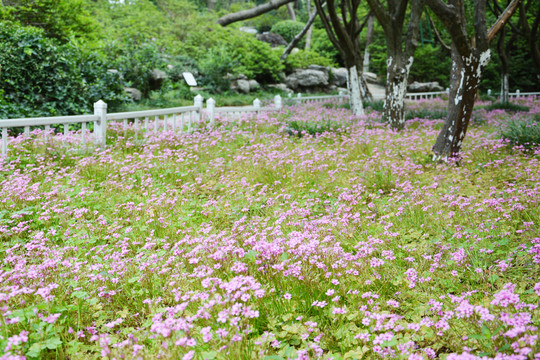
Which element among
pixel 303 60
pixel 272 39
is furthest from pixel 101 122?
pixel 272 39

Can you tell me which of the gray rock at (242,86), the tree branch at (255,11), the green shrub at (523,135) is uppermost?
the tree branch at (255,11)

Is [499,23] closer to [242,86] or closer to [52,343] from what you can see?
[52,343]

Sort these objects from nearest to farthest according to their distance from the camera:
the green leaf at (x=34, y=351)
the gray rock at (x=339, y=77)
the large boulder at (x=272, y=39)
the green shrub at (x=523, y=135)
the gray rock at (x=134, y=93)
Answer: the green leaf at (x=34, y=351)
the green shrub at (x=523, y=135)
the gray rock at (x=134, y=93)
the gray rock at (x=339, y=77)
the large boulder at (x=272, y=39)

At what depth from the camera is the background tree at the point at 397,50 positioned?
34.2 ft

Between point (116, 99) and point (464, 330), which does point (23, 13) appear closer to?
point (116, 99)

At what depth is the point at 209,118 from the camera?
12133 millimetres

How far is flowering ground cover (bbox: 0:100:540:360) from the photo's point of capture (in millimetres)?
2264

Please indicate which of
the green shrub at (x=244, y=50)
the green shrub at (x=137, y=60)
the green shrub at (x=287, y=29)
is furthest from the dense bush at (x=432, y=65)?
the green shrub at (x=137, y=60)

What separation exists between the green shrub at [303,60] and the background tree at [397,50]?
18.4 metres

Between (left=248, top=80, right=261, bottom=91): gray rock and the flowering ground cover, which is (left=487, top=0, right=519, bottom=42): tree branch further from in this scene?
(left=248, top=80, right=261, bottom=91): gray rock

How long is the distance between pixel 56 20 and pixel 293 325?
54.2 feet

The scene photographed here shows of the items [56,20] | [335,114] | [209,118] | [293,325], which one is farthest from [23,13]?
[293,325]

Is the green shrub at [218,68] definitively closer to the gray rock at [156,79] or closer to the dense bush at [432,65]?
the gray rock at [156,79]

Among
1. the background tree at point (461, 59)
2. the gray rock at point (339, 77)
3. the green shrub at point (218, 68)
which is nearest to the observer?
the background tree at point (461, 59)
